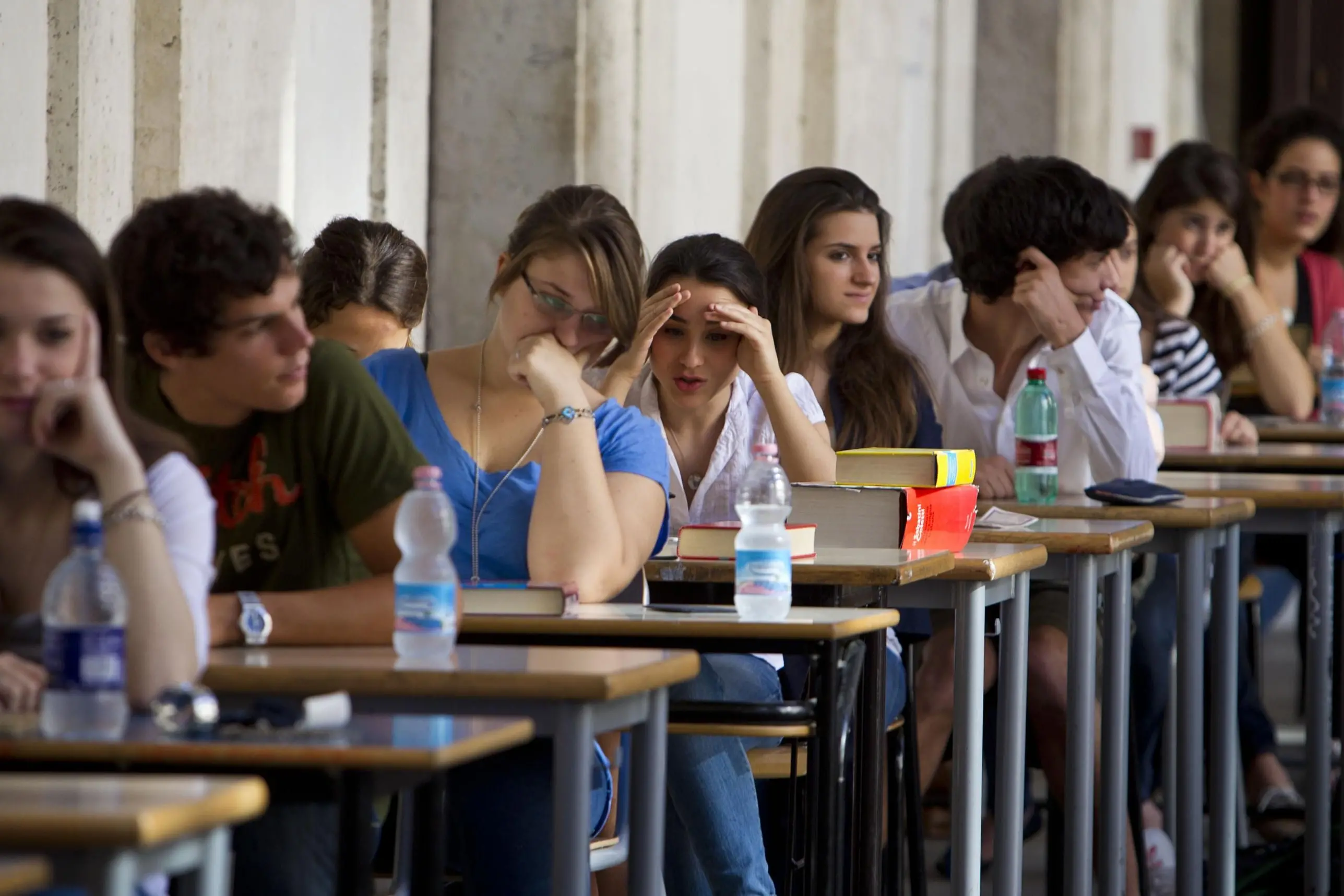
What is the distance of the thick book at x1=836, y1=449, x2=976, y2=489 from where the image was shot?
3492 mm

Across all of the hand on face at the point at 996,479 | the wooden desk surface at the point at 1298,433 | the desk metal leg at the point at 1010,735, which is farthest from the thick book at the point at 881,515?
the wooden desk surface at the point at 1298,433

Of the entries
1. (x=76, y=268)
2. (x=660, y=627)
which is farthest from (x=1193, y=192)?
(x=76, y=268)

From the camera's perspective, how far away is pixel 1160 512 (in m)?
4.13

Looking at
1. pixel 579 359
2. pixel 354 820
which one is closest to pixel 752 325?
pixel 579 359

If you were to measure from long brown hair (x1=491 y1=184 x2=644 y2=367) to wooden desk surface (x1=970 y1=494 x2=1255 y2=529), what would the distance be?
114 centimetres

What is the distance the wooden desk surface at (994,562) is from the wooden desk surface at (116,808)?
1.67 meters

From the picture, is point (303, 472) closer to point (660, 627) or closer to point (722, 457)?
point (660, 627)

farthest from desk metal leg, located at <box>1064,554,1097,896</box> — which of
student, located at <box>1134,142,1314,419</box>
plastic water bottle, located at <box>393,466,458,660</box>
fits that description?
student, located at <box>1134,142,1314,419</box>

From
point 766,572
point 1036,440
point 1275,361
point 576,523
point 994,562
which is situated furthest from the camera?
point 1275,361

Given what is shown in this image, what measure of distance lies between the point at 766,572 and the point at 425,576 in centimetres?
58

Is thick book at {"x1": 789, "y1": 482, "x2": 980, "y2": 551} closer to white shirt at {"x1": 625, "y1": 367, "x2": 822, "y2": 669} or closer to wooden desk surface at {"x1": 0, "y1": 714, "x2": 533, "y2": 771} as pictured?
white shirt at {"x1": 625, "y1": 367, "x2": 822, "y2": 669}

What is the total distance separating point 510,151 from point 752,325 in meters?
1.78

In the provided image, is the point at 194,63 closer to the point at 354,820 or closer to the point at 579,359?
the point at 579,359

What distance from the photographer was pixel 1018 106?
974 cm
